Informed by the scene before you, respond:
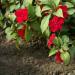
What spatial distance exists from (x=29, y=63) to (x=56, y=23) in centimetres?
71

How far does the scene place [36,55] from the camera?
330 cm

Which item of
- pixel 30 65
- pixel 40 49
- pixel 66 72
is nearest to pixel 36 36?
pixel 40 49

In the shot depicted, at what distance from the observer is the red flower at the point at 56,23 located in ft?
8.75

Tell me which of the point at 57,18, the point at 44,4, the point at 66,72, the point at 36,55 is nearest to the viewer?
the point at 57,18

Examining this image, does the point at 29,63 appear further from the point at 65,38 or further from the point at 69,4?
the point at 69,4

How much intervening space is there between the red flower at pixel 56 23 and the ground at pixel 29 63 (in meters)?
0.54

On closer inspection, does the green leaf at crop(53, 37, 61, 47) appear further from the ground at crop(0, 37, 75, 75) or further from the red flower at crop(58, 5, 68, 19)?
the ground at crop(0, 37, 75, 75)

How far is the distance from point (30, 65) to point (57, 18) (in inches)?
28.8

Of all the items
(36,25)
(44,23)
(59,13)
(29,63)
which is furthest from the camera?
(29,63)

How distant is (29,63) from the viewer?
3.20 m

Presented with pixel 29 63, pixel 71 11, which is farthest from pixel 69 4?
pixel 29 63

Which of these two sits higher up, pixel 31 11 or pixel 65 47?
pixel 31 11

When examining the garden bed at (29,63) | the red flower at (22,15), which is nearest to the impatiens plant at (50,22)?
the red flower at (22,15)

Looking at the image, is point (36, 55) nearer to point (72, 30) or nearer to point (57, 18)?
point (72, 30)
